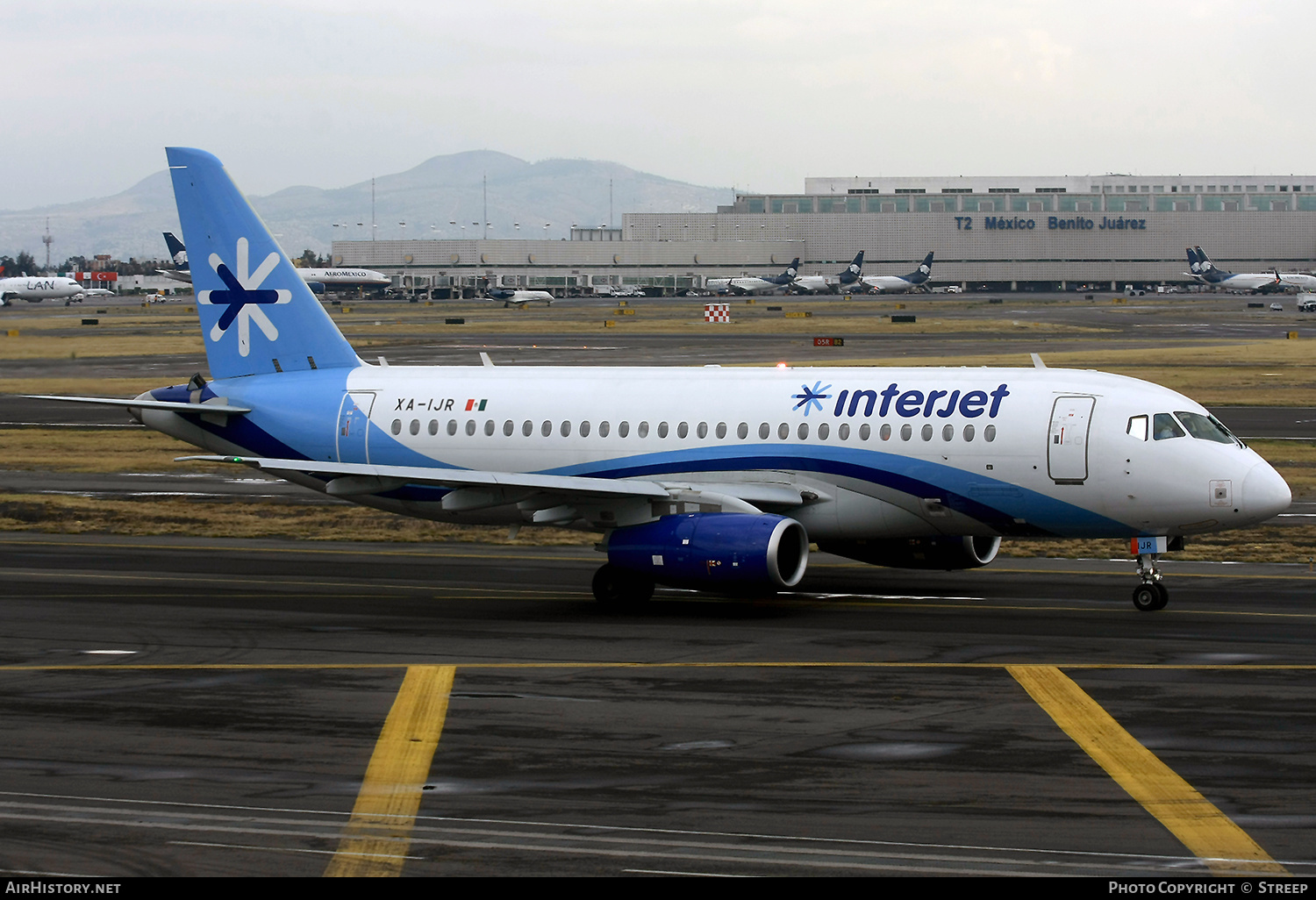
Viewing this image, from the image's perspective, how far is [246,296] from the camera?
37250mm

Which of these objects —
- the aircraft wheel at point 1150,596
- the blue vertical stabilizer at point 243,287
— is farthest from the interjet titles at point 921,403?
the blue vertical stabilizer at point 243,287

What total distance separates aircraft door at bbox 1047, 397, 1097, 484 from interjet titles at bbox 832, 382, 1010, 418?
4.10ft

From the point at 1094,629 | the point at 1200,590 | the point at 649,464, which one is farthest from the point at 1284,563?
the point at 649,464

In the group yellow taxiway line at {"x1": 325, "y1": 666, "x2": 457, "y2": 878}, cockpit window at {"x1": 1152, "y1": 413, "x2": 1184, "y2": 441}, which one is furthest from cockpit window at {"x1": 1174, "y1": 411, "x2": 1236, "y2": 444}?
yellow taxiway line at {"x1": 325, "y1": 666, "x2": 457, "y2": 878}

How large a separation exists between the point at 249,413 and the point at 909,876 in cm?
2536

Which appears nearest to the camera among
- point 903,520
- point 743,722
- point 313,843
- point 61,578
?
point 313,843

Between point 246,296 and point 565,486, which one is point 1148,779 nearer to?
point 565,486

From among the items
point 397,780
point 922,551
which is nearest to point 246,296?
point 922,551

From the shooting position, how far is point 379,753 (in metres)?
19.4

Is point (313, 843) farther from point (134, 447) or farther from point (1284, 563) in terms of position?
point (134, 447)

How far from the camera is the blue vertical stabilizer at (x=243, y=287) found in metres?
37.1

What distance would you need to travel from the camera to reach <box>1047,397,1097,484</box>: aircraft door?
1156 inches

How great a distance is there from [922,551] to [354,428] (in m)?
13.1

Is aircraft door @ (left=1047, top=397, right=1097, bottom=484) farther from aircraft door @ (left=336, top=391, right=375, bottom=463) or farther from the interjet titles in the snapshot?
aircraft door @ (left=336, top=391, right=375, bottom=463)
